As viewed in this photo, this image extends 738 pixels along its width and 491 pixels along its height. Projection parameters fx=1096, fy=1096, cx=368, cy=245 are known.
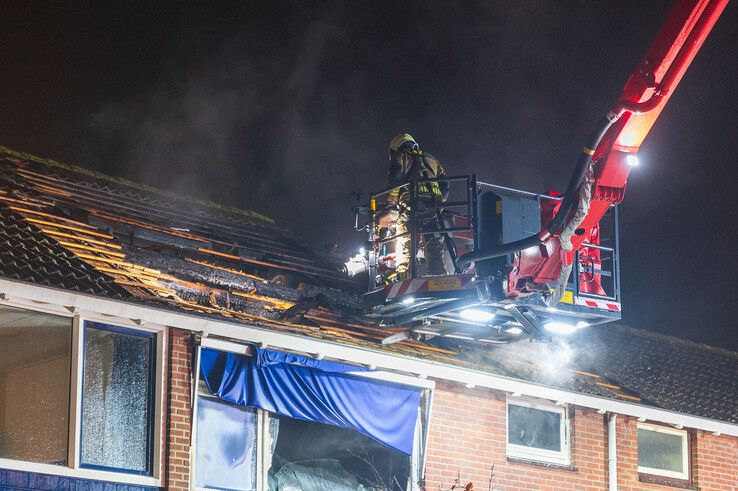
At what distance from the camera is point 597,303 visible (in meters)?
14.3

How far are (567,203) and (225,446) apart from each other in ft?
16.4

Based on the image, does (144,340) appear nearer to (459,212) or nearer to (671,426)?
(459,212)

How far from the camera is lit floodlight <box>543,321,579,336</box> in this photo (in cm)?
1480

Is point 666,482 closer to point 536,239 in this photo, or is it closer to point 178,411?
point 536,239

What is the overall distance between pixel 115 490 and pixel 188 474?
922 millimetres

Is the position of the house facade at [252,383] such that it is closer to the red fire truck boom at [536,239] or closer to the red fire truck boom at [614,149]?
the red fire truck boom at [536,239]

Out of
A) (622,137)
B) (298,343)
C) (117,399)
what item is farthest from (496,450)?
(117,399)

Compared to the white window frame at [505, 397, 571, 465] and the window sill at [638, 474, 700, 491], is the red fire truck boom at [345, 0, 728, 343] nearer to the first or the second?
the white window frame at [505, 397, 571, 465]

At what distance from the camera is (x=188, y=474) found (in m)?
12.4

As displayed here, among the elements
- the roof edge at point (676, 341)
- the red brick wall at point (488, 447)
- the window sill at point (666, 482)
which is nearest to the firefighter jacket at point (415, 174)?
the red brick wall at point (488, 447)

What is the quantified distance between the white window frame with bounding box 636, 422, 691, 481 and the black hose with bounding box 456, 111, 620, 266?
5.75 m

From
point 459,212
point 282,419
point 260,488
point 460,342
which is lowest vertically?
point 260,488

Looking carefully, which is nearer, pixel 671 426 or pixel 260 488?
pixel 260 488

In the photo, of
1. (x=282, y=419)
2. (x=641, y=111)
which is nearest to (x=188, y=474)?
(x=282, y=419)
